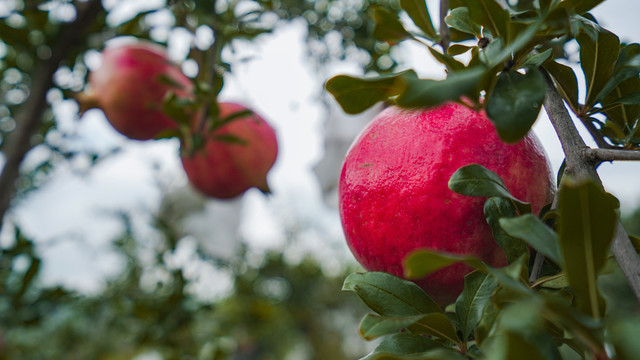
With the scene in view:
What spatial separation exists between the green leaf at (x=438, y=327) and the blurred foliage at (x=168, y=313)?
930mm

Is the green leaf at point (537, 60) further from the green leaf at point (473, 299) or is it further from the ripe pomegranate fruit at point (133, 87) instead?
the ripe pomegranate fruit at point (133, 87)

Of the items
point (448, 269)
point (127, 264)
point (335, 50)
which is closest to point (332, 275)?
point (127, 264)

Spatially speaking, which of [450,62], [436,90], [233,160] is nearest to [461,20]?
[450,62]

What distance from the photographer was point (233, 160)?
0.94m

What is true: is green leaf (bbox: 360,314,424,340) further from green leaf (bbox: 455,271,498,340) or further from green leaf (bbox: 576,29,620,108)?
green leaf (bbox: 576,29,620,108)

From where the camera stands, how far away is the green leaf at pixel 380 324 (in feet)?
0.89

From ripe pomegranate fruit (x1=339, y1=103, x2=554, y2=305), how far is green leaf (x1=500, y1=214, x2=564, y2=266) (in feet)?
0.34

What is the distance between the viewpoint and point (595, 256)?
23 centimetres

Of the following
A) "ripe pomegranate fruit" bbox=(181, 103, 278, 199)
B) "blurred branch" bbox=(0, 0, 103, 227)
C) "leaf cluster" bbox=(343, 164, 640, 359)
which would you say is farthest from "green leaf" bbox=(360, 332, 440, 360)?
"blurred branch" bbox=(0, 0, 103, 227)

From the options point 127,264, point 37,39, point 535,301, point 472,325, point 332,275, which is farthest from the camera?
point 332,275

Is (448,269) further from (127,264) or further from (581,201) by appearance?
(127,264)

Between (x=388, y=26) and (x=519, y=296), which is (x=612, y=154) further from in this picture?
(x=388, y=26)

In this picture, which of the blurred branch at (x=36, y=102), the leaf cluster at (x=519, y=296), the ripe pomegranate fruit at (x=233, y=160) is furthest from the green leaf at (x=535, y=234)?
the blurred branch at (x=36, y=102)

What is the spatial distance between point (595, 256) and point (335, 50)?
3.30 feet
